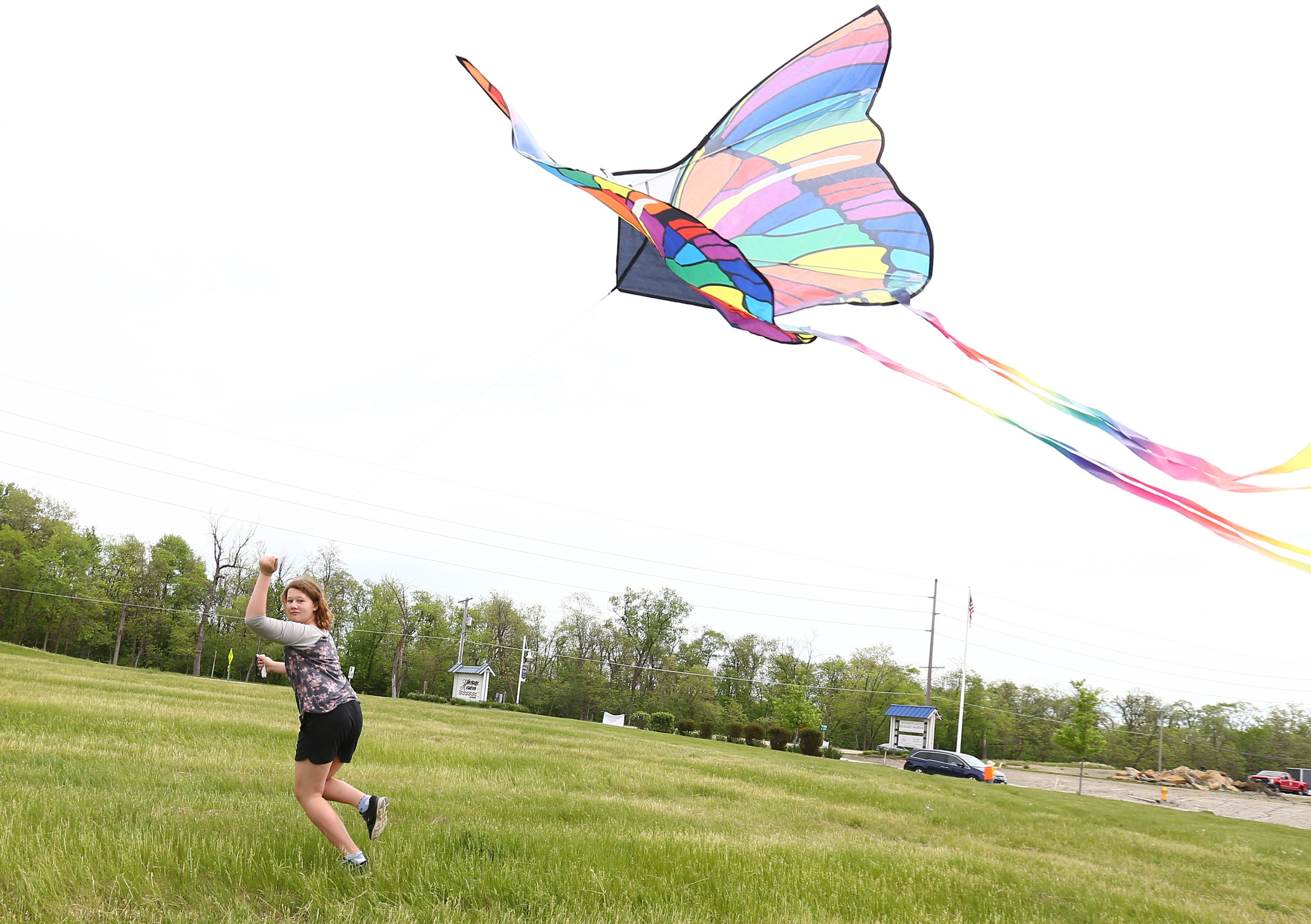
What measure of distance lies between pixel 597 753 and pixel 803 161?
1222 cm

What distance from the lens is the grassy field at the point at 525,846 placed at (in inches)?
152

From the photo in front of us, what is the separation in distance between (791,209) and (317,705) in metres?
4.30

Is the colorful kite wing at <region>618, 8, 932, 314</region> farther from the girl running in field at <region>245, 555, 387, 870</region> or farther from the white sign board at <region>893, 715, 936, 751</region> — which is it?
the white sign board at <region>893, 715, 936, 751</region>

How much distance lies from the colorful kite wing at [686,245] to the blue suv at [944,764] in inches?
1207

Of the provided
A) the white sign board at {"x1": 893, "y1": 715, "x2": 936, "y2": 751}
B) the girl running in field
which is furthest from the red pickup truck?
the girl running in field

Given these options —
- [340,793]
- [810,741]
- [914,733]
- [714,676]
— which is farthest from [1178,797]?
[714,676]

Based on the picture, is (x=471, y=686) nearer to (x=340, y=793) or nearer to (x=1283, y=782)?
(x=1283, y=782)

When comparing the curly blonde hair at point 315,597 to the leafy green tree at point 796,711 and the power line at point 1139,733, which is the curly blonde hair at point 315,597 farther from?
the power line at point 1139,733

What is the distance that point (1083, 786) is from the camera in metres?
34.7

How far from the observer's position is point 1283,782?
44.3 m

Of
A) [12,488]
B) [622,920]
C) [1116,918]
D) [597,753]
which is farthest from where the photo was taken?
[12,488]

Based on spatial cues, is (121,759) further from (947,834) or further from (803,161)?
(947,834)

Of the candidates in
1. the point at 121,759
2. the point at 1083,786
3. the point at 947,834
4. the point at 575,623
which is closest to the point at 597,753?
the point at 947,834

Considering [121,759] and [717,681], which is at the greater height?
[121,759]
